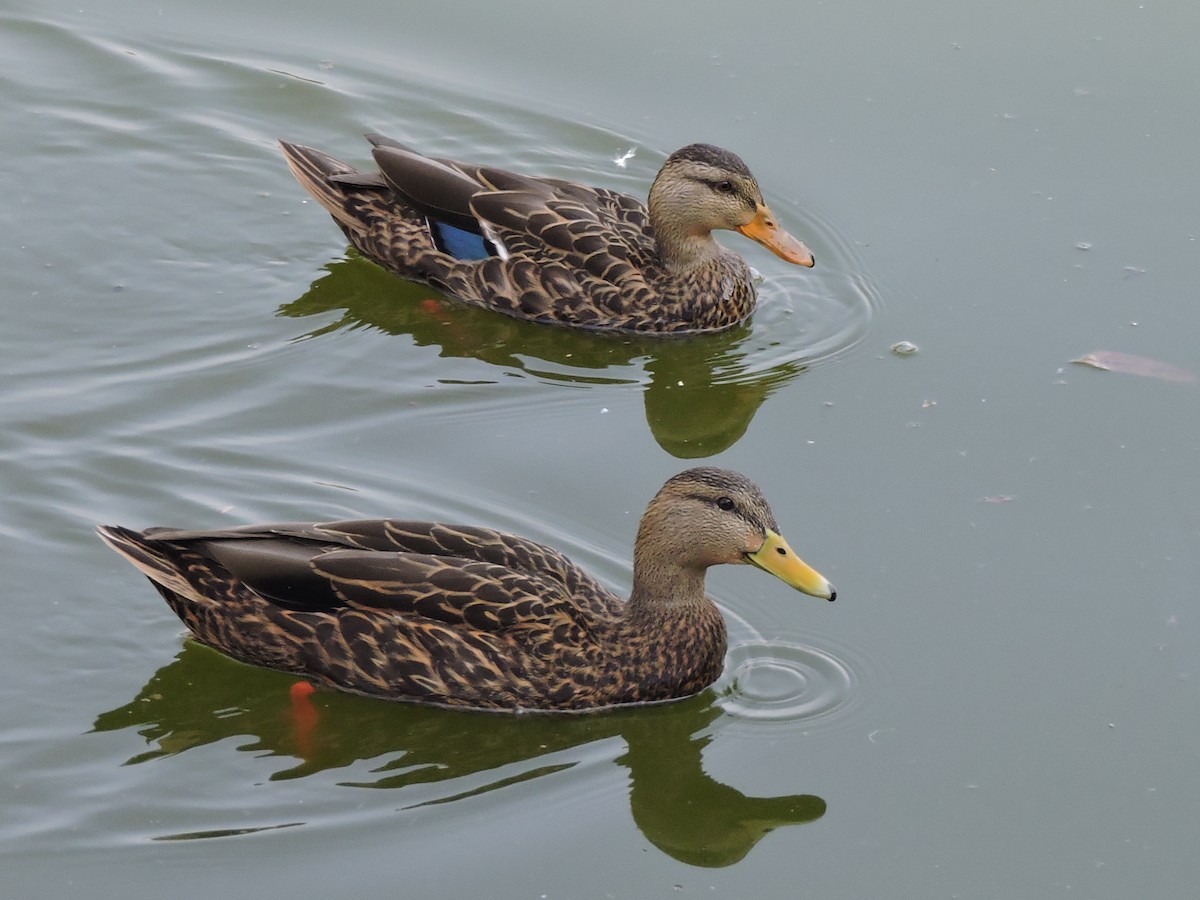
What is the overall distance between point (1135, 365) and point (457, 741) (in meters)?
4.18

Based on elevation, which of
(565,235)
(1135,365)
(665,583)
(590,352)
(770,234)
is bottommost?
(665,583)

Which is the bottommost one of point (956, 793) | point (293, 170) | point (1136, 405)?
point (956, 793)

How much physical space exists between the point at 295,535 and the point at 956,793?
267 centimetres

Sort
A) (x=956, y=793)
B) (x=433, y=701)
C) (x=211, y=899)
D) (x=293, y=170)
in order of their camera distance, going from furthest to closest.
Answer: (x=293, y=170)
(x=433, y=701)
(x=956, y=793)
(x=211, y=899)

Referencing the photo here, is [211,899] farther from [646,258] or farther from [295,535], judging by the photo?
[646,258]

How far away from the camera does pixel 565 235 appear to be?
405 inches

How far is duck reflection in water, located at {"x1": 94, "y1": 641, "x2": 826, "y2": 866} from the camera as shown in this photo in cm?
703

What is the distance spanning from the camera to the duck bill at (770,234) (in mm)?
10359

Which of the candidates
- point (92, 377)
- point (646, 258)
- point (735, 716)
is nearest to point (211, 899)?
point (735, 716)

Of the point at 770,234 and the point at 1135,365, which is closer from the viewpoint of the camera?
the point at 1135,365

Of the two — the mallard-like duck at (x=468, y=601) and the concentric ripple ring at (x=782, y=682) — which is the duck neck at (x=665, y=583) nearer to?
the mallard-like duck at (x=468, y=601)

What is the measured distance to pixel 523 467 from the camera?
28.8 ft

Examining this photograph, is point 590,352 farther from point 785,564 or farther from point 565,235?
point 785,564

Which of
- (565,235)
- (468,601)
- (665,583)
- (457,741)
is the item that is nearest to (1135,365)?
(565,235)
